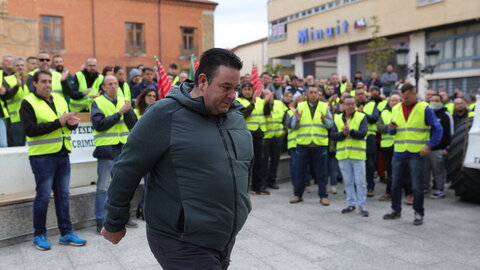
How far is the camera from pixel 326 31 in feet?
107

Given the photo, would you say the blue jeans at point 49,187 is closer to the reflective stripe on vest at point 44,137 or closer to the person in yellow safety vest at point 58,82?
the reflective stripe on vest at point 44,137

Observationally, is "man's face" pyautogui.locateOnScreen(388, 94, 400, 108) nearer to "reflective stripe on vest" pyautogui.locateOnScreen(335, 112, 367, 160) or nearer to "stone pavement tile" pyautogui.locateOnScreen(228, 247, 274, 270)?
"reflective stripe on vest" pyautogui.locateOnScreen(335, 112, 367, 160)

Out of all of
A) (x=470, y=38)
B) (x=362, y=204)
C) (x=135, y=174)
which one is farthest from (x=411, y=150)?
(x=470, y=38)

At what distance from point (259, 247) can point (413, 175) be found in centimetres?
283

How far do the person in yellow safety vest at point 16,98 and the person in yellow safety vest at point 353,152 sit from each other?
573 centimetres

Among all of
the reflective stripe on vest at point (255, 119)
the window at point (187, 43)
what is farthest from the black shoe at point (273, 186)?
the window at point (187, 43)

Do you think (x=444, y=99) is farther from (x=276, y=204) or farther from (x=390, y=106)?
(x=276, y=204)

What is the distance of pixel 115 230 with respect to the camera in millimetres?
2715

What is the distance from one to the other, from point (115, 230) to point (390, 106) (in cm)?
759

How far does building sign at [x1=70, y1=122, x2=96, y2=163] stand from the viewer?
6.99 m

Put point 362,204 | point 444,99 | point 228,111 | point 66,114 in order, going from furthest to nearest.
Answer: point 444,99 → point 362,204 → point 66,114 → point 228,111

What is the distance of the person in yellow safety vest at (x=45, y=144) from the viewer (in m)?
5.32

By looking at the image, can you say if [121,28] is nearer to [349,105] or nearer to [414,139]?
[349,105]

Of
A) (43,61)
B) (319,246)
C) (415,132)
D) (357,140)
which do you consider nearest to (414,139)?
(415,132)
